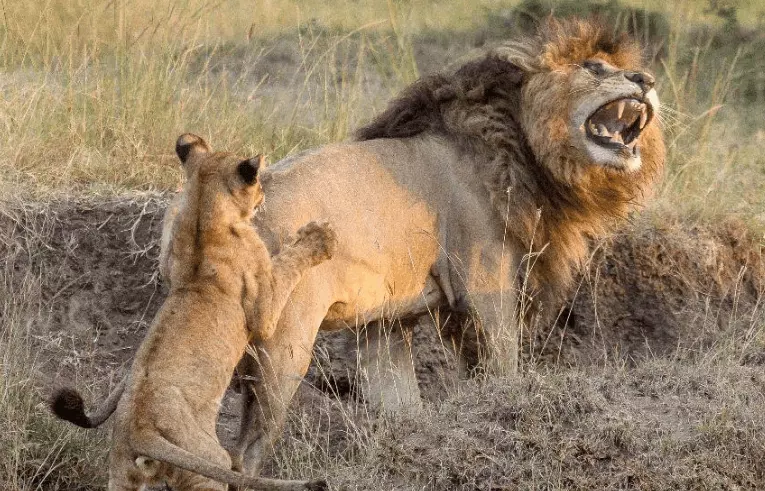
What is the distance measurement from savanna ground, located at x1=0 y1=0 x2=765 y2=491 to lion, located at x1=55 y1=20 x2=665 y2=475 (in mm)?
313

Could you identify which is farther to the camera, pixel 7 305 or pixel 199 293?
pixel 7 305

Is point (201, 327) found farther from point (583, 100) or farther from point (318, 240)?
point (583, 100)

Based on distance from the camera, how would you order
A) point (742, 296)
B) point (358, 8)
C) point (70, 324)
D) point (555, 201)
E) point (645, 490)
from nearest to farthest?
point (645, 490) → point (555, 201) → point (70, 324) → point (742, 296) → point (358, 8)

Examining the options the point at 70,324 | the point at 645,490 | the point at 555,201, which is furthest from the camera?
the point at 70,324

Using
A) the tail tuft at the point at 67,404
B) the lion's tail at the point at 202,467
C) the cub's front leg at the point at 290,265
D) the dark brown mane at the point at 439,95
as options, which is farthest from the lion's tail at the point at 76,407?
the dark brown mane at the point at 439,95

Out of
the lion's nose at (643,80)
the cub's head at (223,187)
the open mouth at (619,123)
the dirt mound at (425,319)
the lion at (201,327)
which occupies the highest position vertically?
the lion's nose at (643,80)

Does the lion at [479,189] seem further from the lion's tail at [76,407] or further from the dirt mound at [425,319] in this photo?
the lion's tail at [76,407]

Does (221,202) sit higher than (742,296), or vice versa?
(221,202)

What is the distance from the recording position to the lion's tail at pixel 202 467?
14.0 ft

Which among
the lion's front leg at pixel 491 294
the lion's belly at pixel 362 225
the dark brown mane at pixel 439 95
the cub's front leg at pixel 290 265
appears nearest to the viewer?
the cub's front leg at pixel 290 265

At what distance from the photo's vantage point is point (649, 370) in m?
5.85

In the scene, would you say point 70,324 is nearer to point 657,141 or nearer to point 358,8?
point 657,141

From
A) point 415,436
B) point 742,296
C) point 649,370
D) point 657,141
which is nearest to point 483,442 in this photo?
point 415,436

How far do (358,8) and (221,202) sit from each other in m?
9.02
